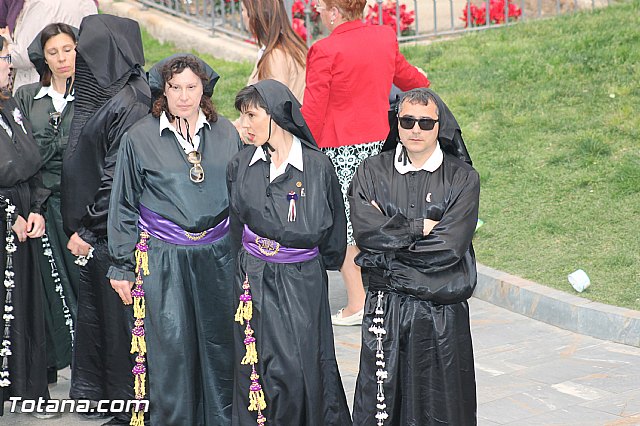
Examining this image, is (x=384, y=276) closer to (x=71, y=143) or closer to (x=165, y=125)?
(x=165, y=125)

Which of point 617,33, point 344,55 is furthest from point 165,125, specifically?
point 617,33

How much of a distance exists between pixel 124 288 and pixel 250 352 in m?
0.83

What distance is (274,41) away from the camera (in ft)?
24.8

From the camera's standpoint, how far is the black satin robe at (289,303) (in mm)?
5637

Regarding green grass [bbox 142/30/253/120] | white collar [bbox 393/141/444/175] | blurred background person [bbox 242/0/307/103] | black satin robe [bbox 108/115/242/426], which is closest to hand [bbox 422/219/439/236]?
white collar [bbox 393/141/444/175]

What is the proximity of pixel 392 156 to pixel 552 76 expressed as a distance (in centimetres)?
700

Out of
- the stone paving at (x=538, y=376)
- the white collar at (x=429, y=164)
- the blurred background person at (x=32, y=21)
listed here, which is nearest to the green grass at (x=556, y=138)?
the stone paving at (x=538, y=376)

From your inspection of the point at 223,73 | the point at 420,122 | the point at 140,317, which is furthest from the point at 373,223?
the point at 223,73

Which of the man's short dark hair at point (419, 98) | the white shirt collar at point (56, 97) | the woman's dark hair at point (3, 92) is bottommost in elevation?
the man's short dark hair at point (419, 98)

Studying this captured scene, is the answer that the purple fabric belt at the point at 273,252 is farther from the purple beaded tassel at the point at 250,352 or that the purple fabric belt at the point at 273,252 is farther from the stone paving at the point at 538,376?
the stone paving at the point at 538,376

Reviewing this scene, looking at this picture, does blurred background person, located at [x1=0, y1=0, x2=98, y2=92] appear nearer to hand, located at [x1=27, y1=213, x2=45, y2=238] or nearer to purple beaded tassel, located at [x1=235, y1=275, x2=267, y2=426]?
hand, located at [x1=27, y1=213, x2=45, y2=238]

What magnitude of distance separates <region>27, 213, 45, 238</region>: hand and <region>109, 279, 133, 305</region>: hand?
0.96 m

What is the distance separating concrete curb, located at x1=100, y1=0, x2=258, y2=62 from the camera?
14.8 meters

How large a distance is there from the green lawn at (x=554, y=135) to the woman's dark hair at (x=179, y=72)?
333 cm
